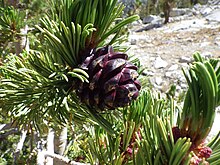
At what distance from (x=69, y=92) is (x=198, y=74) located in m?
0.22

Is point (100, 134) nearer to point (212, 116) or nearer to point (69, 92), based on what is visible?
point (69, 92)

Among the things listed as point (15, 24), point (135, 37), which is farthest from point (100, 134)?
point (135, 37)

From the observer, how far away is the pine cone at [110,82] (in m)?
0.45

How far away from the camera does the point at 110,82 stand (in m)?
0.45

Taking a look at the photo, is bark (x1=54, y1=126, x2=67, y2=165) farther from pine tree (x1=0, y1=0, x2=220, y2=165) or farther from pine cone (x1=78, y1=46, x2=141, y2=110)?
pine cone (x1=78, y1=46, x2=141, y2=110)

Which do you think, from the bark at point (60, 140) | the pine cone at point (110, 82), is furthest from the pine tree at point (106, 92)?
the bark at point (60, 140)

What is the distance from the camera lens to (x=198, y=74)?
1.18ft

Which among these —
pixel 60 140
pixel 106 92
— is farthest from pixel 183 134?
pixel 60 140

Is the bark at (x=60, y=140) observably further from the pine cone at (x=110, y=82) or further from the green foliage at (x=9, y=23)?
the pine cone at (x=110, y=82)

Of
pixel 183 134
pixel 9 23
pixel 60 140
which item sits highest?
pixel 9 23

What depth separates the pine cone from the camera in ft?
1.48

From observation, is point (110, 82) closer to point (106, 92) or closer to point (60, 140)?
point (106, 92)

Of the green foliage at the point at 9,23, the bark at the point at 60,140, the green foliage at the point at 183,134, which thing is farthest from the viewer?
the bark at the point at 60,140

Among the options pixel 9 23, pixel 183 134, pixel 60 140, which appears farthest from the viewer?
pixel 60 140
